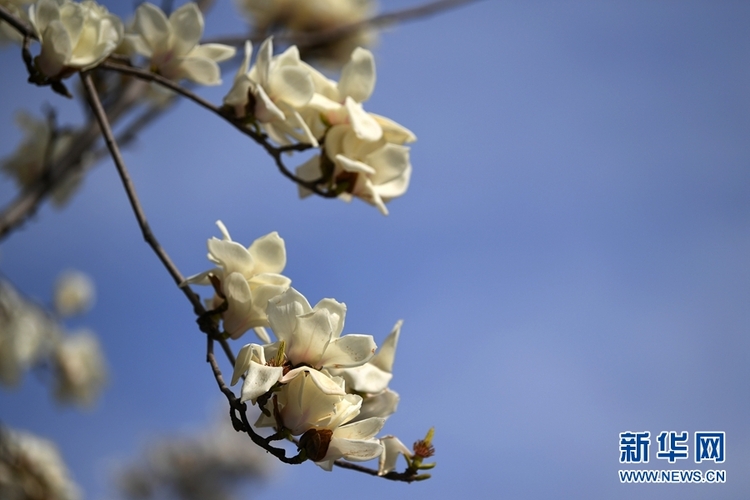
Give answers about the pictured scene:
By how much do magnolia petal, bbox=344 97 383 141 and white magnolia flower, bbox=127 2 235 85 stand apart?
17cm

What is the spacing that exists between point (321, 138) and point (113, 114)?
2.69 feet

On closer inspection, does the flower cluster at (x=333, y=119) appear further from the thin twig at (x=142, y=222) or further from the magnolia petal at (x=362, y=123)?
the thin twig at (x=142, y=222)

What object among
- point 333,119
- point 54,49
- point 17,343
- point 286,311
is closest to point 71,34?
point 54,49

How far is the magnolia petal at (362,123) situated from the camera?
0.69 m

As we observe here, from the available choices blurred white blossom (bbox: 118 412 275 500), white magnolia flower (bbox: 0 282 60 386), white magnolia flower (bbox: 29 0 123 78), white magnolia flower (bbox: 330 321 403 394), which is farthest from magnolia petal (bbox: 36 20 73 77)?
blurred white blossom (bbox: 118 412 275 500)

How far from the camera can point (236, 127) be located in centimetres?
72

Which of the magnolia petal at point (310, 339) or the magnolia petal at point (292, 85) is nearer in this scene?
the magnolia petal at point (310, 339)

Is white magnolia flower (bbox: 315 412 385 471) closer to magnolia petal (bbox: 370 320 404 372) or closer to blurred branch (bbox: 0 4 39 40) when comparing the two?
magnolia petal (bbox: 370 320 404 372)

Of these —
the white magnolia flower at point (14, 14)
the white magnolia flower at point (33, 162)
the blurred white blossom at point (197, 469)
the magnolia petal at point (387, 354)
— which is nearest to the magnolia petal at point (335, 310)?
the magnolia petal at point (387, 354)

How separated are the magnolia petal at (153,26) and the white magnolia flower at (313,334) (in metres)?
0.40

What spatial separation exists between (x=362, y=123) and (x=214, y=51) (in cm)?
22

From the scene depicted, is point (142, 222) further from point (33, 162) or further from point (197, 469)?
point (197, 469)

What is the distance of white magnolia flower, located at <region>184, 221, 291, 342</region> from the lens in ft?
1.88

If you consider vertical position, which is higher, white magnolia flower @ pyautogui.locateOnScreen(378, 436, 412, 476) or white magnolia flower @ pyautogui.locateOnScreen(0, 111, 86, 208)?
white magnolia flower @ pyautogui.locateOnScreen(0, 111, 86, 208)
